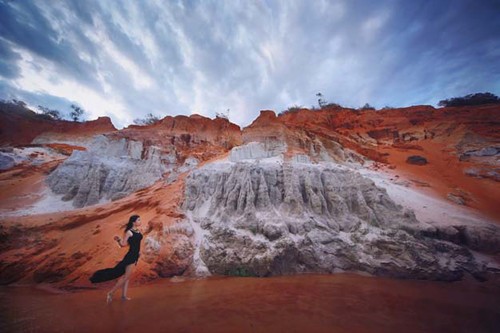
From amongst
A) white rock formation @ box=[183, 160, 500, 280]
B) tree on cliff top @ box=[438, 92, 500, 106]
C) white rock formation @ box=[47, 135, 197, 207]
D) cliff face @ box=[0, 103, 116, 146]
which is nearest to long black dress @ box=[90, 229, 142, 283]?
white rock formation @ box=[183, 160, 500, 280]

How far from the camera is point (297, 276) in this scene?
949 cm

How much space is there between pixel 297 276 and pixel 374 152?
69.5 feet

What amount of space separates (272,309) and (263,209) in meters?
7.06

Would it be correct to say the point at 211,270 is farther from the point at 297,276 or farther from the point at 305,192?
the point at 305,192

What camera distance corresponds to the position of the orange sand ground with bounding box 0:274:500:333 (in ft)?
14.2

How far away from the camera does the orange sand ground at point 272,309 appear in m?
4.34

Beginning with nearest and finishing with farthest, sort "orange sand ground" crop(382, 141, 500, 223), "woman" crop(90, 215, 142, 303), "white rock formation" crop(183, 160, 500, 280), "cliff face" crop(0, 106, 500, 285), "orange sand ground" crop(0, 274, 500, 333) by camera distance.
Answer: "orange sand ground" crop(0, 274, 500, 333), "woman" crop(90, 215, 142, 303), "white rock formation" crop(183, 160, 500, 280), "cliff face" crop(0, 106, 500, 285), "orange sand ground" crop(382, 141, 500, 223)

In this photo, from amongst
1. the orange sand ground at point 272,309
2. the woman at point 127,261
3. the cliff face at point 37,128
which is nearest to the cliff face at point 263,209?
the orange sand ground at point 272,309

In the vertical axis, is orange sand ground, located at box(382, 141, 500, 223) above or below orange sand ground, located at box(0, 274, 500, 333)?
above

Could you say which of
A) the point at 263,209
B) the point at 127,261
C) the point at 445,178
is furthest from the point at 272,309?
the point at 445,178

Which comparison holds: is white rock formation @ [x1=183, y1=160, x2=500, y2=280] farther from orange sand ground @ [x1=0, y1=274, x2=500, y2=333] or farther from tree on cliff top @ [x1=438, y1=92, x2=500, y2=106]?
tree on cliff top @ [x1=438, y1=92, x2=500, y2=106]

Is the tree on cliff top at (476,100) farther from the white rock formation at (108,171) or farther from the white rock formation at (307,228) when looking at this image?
the white rock formation at (108,171)

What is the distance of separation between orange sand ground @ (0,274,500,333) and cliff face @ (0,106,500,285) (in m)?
1.79

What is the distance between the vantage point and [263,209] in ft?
40.9
